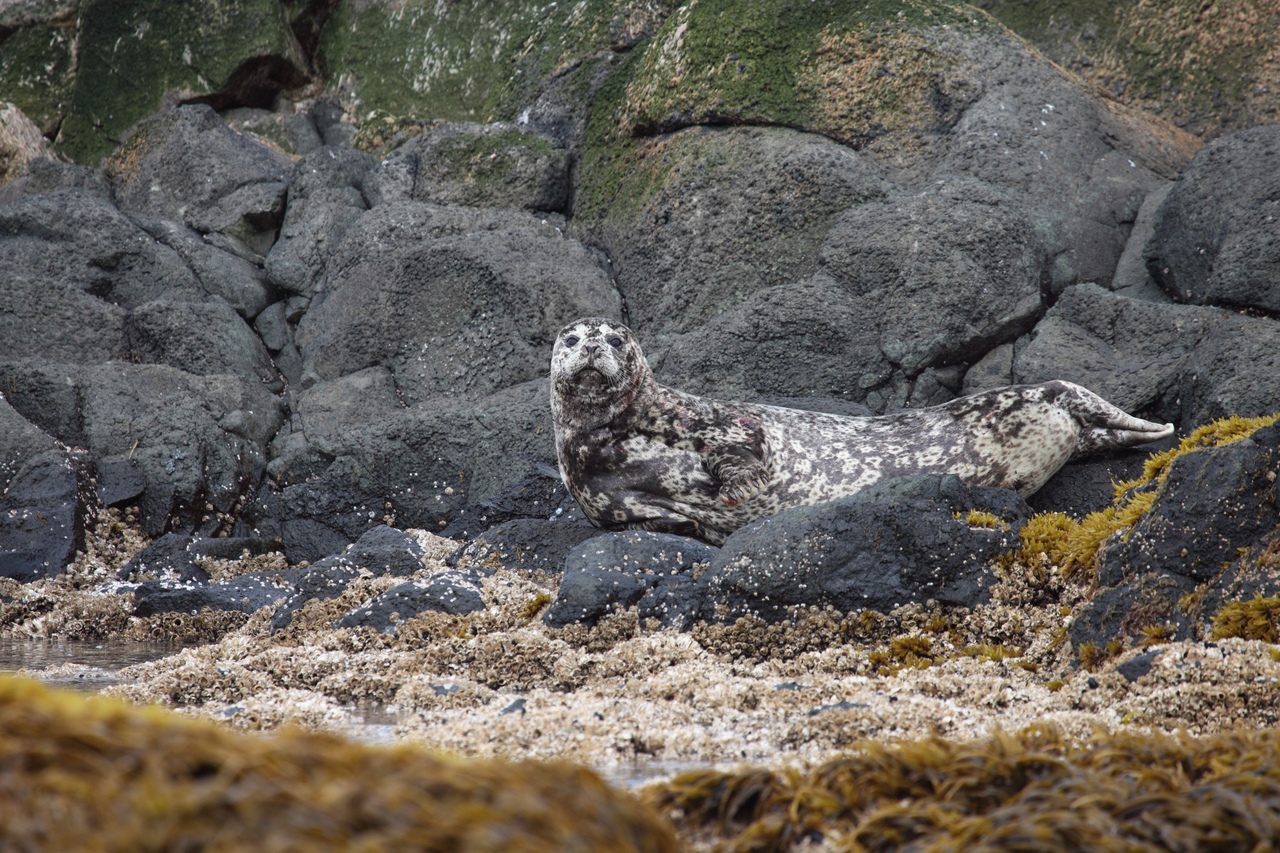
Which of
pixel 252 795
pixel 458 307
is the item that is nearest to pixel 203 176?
pixel 458 307

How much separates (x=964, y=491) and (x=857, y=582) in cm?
81

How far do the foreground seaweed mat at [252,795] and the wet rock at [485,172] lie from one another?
29.7 feet

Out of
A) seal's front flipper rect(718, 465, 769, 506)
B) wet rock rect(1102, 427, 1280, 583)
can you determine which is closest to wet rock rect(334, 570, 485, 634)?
seal's front flipper rect(718, 465, 769, 506)

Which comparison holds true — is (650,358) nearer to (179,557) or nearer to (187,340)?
(179,557)

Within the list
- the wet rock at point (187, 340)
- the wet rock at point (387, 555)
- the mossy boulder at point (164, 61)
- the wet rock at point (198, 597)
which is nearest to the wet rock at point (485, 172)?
the wet rock at point (187, 340)

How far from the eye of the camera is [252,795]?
1.53 metres

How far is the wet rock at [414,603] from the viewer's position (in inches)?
198

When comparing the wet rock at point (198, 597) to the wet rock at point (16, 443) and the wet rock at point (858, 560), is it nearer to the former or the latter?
the wet rock at point (16, 443)

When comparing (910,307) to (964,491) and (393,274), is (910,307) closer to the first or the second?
(964,491)

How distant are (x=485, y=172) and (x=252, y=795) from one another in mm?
9462

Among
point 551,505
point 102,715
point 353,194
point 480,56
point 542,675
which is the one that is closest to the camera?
point 102,715

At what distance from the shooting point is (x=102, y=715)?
171 cm

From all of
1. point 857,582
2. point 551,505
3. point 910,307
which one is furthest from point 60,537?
point 910,307

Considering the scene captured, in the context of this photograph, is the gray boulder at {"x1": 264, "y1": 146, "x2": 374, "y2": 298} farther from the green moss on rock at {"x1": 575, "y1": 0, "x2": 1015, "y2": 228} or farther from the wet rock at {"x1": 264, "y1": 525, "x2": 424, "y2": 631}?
the wet rock at {"x1": 264, "y1": 525, "x2": 424, "y2": 631}
